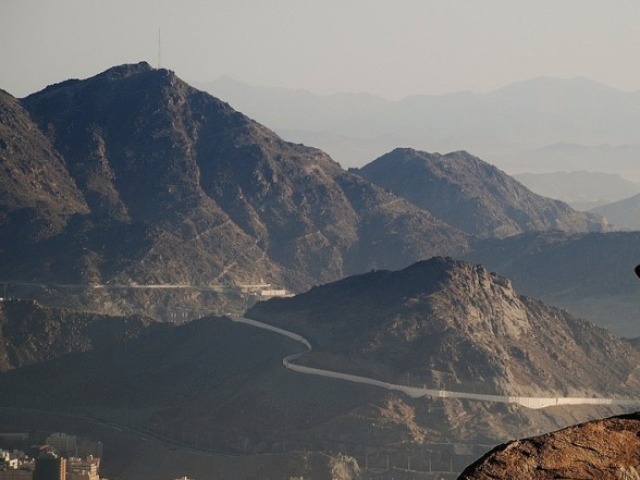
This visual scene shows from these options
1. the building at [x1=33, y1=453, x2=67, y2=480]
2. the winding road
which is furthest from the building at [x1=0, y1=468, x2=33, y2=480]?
the winding road

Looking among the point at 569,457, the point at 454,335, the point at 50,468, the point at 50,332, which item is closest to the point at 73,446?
the point at 50,468

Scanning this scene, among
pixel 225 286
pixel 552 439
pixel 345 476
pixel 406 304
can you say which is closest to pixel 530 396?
Result: pixel 406 304

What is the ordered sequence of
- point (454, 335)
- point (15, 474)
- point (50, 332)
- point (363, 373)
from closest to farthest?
point (15, 474) → point (363, 373) → point (454, 335) → point (50, 332)

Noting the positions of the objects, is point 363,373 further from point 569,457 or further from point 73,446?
point 569,457

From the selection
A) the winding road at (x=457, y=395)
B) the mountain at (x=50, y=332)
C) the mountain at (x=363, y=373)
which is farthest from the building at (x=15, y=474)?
the mountain at (x=50, y=332)

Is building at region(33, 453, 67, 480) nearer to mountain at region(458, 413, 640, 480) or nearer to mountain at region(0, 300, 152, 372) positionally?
mountain at region(0, 300, 152, 372)
